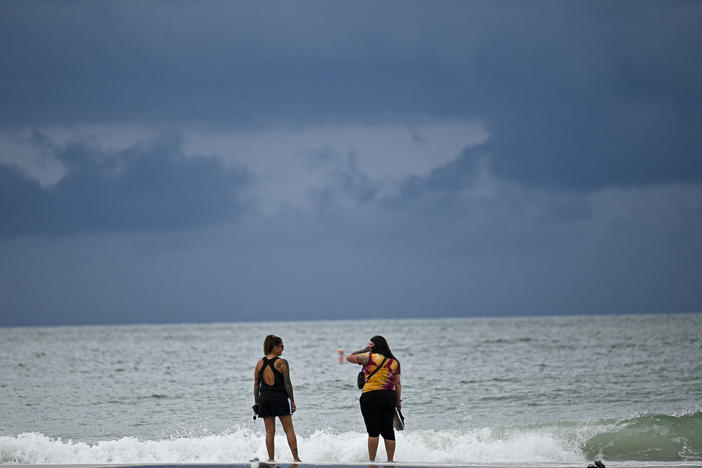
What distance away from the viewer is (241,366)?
43.0 meters

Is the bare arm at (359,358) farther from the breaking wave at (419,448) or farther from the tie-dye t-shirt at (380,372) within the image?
the breaking wave at (419,448)

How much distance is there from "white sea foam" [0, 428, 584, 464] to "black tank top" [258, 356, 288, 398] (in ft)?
13.9

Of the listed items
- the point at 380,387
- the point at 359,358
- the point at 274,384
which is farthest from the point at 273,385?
the point at 380,387

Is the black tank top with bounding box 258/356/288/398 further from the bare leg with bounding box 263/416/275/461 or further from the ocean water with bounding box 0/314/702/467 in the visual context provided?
the ocean water with bounding box 0/314/702/467

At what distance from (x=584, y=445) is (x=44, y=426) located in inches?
543

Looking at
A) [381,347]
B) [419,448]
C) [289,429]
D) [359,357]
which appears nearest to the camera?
[359,357]

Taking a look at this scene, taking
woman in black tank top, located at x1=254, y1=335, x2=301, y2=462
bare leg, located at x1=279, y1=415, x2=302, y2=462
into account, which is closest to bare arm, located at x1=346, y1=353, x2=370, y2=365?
woman in black tank top, located at x1=254, y1=335, x2=301, y2=462

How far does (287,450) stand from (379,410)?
16.3ft

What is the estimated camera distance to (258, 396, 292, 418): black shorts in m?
11.6

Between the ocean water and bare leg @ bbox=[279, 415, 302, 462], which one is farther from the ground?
bare leg @ bbox=[279, 415, 302, 462]

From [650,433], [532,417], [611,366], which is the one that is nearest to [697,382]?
[611,366]

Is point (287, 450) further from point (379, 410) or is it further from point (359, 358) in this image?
point (359, 358)

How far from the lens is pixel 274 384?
38.1 feet

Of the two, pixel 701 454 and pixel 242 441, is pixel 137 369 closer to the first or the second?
pixel 242 441
